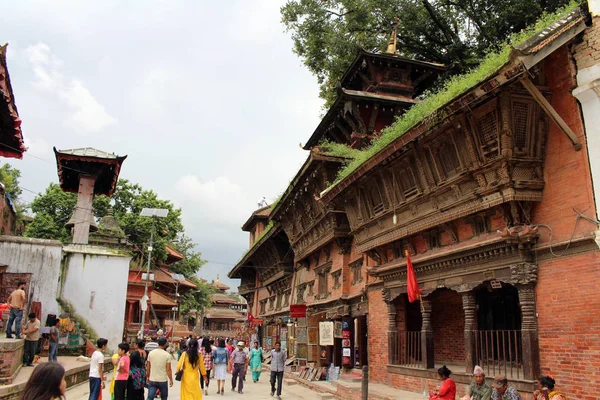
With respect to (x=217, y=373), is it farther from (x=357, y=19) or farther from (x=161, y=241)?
(x=161, y=241)

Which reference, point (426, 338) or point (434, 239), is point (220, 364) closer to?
point (426, 338)

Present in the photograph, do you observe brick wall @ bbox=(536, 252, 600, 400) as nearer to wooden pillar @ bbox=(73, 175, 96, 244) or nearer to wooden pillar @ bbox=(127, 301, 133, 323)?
wooden pillar @ bbox=(73, 175, 96, 244)

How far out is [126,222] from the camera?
4206 centimetres

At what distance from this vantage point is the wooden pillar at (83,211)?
26.0 meters

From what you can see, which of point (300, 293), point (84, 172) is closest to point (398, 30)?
point (300, 293)

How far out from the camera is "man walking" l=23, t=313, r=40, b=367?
12675 mm

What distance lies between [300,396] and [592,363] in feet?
33.0

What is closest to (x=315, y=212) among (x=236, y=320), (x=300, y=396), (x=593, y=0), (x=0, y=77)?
(x=300, y=396)

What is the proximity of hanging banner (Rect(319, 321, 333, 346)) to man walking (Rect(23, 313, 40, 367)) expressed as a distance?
8.98m

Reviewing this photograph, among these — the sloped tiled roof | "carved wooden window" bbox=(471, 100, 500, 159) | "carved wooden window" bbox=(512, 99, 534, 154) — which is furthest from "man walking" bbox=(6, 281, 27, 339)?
the sloped tiled roof

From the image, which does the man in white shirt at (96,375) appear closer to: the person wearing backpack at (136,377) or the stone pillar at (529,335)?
the person wearing backpack at (136,377)

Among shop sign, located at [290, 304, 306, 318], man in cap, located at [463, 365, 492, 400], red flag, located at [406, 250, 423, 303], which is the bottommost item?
man in cap, located at [463, 365, 492, 400]

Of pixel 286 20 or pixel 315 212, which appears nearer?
pixel 315 212

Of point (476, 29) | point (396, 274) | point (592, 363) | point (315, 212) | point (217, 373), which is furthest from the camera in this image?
point (476, 29)
